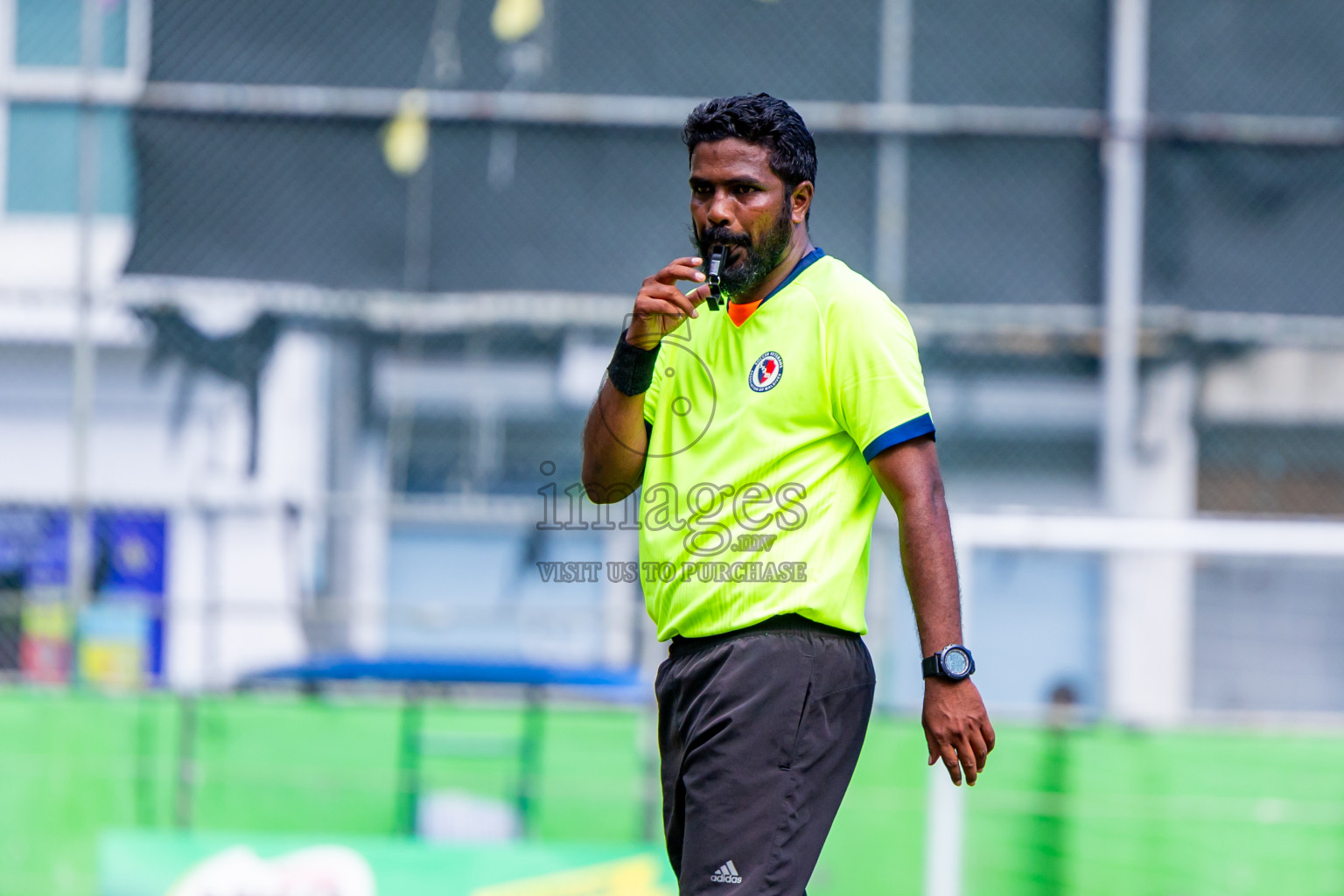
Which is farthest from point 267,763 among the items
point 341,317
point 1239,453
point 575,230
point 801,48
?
point 1239,453

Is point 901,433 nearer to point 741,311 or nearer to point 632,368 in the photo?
point 741,311

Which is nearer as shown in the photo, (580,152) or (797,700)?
(797,700)

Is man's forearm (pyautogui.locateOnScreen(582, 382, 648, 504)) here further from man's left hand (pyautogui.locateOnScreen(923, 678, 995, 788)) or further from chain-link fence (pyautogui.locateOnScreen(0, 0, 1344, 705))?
chain-link fence (pyautogui.locateOnScreen(0, 0, 1344, 705))

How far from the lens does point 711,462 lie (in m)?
2.31

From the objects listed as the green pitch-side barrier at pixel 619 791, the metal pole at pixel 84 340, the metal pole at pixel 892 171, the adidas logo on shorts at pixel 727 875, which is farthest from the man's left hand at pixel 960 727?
the metal pole at pixel 84 340

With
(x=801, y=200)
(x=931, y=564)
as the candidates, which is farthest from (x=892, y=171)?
(x=931, y=564)

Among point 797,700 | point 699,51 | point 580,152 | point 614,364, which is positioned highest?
point 699,51

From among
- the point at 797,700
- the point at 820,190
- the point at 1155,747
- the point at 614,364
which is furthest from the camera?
the point at 820,190

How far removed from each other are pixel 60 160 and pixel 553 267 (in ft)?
9.05

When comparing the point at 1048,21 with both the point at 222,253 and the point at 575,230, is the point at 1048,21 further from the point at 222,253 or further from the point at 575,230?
the point at 222,253

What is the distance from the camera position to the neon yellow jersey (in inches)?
88.0

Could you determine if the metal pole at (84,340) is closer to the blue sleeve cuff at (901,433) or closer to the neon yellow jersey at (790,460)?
the neon yellow jersey at (790,460)

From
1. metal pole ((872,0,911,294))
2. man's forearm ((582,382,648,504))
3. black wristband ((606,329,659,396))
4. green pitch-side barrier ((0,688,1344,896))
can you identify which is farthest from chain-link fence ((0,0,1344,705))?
black wristband ((606,329,659,396))

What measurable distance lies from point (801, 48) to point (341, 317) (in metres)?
2.90
